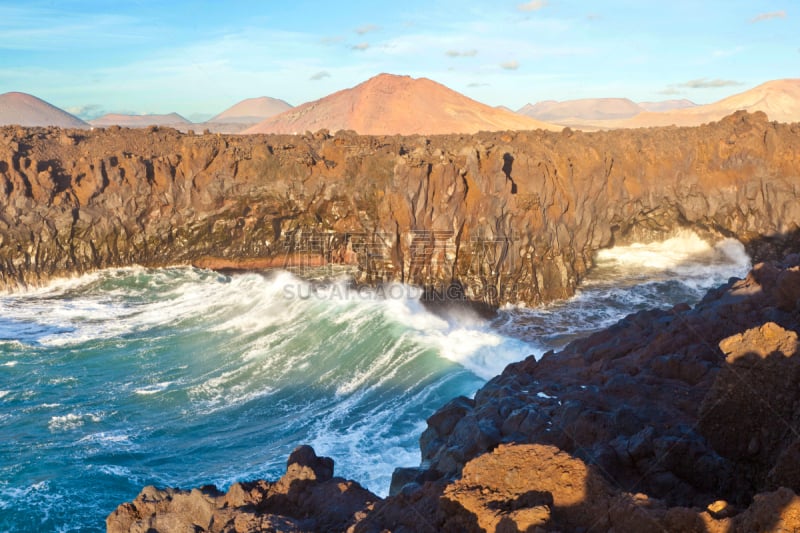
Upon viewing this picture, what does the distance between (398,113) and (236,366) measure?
41368 millimetres

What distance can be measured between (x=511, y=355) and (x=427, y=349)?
223 centimetres

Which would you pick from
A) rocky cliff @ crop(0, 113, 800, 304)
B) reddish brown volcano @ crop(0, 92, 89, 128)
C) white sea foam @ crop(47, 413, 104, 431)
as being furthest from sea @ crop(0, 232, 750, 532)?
reddish brown volcano @ crop(0, 92, 89, 128)

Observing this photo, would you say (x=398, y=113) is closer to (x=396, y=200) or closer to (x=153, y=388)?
(x=396, y=200)

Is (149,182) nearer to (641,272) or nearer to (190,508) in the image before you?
(641,272)

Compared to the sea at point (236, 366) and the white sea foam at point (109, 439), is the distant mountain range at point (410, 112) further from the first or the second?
the white sea foam at point (109, 439)

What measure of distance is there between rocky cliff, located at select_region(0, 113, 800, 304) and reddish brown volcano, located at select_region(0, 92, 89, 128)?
49.6 meters

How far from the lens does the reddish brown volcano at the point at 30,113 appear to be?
7481 cm

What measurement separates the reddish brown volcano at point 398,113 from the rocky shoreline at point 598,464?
45844mm

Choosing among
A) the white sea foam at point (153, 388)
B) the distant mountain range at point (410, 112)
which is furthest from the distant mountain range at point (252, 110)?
the white sea foam at point (153, 388)

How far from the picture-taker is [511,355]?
754 inches

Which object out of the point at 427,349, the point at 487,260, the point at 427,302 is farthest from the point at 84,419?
the point at 487,260

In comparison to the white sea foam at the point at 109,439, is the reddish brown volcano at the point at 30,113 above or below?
above

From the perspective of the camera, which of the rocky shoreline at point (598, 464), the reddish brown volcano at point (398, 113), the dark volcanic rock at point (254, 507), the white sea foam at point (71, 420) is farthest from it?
the reddish brown volcano at point (398, 113)

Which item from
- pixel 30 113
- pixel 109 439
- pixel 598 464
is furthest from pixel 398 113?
pixel 598 464
